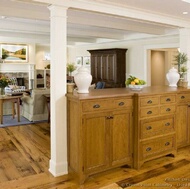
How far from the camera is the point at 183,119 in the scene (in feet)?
13.5

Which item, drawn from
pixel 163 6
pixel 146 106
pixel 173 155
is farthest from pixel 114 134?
pixel 163 6

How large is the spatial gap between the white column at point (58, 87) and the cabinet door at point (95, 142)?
1.24 ft

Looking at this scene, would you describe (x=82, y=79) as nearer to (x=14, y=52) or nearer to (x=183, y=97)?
(x=183, y=97)

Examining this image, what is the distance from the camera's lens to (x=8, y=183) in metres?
2.95

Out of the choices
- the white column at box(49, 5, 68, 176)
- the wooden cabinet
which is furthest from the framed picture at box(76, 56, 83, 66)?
the white column at box(49, 5, 68, 176)

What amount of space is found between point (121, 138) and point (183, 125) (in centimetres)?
146

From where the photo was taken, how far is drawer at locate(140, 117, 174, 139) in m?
3.42

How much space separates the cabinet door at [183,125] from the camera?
404cm

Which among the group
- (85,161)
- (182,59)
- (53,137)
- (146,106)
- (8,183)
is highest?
(182,59)

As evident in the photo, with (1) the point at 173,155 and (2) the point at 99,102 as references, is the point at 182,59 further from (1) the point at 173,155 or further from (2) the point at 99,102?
(2) the point at 99,102

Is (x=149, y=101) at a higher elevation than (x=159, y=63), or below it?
below

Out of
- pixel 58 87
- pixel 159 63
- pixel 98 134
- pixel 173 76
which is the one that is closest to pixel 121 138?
pixel 98 134

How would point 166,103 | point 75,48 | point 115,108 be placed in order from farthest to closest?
point 75,48 → point 166,103 → point 115,108

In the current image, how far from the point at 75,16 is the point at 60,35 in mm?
2243
